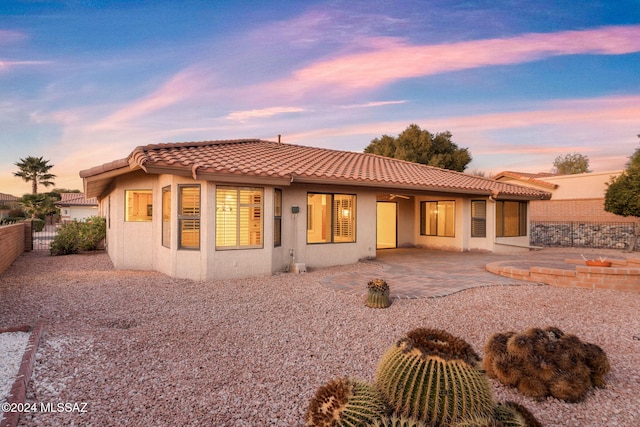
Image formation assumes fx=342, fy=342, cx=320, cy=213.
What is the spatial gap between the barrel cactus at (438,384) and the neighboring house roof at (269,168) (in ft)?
22.4

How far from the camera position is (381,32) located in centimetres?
1075

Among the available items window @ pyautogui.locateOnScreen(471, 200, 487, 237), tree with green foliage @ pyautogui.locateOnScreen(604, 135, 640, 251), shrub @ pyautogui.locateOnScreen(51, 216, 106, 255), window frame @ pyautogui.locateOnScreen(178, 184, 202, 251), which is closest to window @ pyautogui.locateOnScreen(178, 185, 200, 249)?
window frame @ pyautogui.locateOnScreen(178, 184, 202, 251)

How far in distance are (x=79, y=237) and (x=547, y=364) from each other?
17200 millimetres

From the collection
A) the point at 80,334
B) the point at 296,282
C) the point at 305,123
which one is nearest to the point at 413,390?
the point at 80,334

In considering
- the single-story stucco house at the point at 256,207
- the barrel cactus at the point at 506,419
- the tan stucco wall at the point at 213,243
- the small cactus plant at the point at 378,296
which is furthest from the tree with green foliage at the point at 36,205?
the barrel cactus at the point at 506,419

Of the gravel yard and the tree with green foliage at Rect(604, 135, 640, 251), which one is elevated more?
the tree with green foliage at Rect(604, 135, 640, 251)

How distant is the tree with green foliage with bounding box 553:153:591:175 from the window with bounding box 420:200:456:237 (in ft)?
136

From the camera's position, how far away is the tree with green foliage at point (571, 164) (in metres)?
46.0

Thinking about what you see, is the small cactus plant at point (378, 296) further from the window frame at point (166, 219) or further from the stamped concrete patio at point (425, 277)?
the window frame at point (166, 219)

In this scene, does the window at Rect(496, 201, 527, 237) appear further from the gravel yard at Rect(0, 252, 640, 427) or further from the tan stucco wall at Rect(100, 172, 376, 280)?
the gravel yard at Rect(0, 252, 640, 427)

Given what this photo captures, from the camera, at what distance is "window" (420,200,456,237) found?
15.2m

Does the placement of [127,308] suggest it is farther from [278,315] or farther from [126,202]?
[126,202]

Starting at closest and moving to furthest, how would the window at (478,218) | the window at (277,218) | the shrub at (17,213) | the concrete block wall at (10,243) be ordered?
the window at (277,218) → the concrete block wall at (10,243) → the window at (478,218) → the shrub at (17,213)

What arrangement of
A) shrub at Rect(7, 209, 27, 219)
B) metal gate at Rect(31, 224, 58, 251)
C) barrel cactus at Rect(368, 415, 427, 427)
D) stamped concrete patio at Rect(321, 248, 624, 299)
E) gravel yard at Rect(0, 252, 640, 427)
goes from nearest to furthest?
1. barrel cactus at Rect(368, 415, 427, 427)
2. gravel yard at Rect(0, 252, 640, 427)
3. stamped concrete patio at Rect(321, 248, 624, 299)
4. metal gate at Rect(31, 224, 58, 251)
5. shrub at Rect(7, 209, 27, 219)
